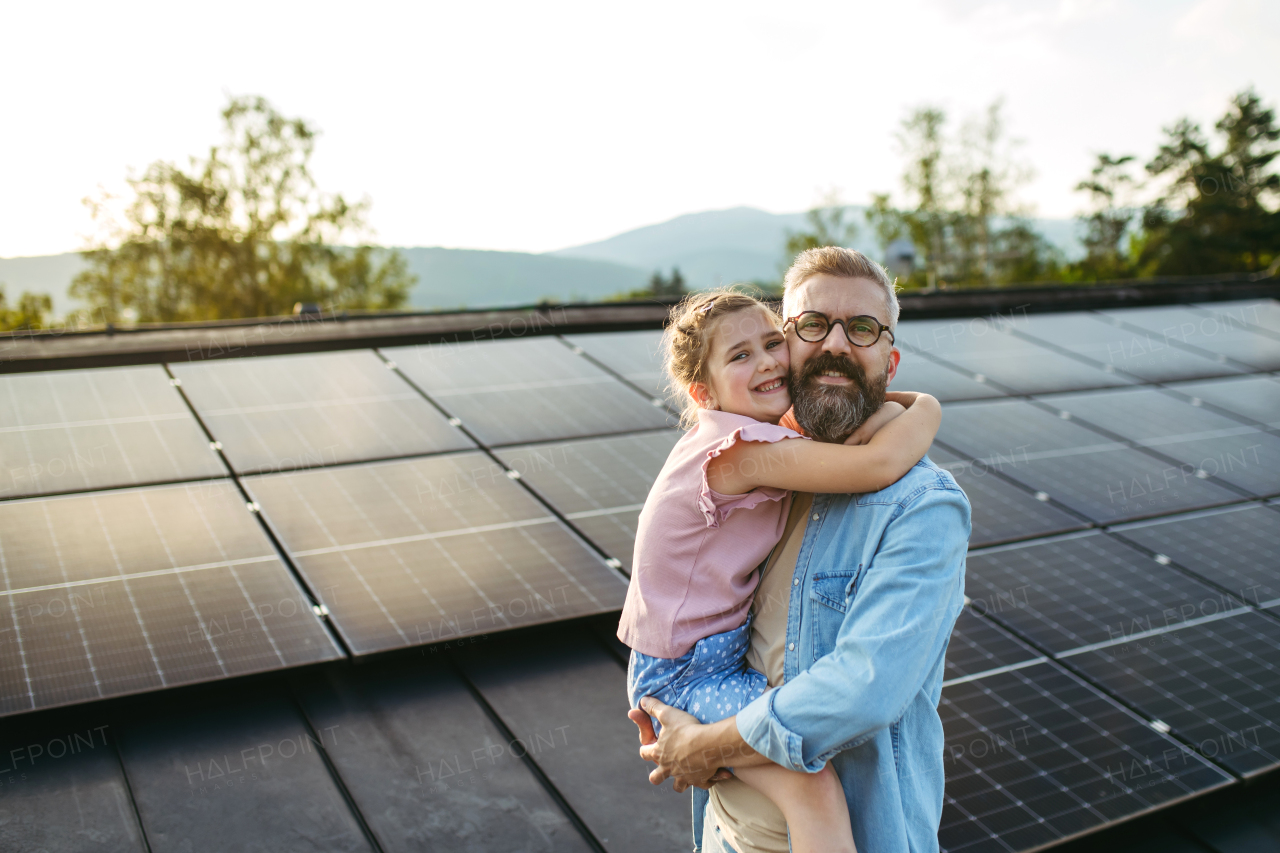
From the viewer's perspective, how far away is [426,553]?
635 centimetres

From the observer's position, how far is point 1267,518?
8.78 m

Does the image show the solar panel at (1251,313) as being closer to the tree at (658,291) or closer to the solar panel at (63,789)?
the tree at (658,291)

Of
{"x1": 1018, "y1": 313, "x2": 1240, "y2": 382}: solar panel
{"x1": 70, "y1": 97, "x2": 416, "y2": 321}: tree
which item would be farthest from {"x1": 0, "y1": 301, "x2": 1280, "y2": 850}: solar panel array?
{"x1": 70, "y1": 97, "x2": 416, "y2": 321}: tree

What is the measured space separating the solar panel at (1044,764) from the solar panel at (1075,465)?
302 cm

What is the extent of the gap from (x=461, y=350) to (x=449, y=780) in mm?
6726

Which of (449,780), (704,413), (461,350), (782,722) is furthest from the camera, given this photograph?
(461,350)

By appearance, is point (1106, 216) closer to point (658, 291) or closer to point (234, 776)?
point (658, 291)

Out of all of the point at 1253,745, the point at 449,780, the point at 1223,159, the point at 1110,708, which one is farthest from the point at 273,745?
the point at 1223,159

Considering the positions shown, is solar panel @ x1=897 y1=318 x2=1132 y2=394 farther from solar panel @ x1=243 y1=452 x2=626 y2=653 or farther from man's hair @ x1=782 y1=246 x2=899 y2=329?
man's hair @ x1=782 y1=246 x2=899 y2=329

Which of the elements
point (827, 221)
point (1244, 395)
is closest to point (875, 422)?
point (1244, 395)

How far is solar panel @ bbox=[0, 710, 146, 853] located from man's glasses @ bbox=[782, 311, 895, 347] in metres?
3.92

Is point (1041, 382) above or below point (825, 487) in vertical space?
below

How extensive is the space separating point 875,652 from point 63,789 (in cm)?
427

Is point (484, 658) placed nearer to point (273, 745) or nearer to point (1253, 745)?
point (273, 745)
